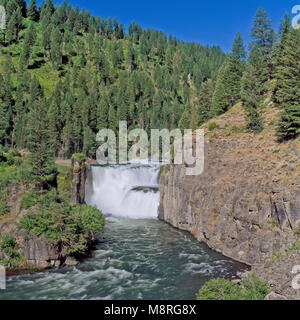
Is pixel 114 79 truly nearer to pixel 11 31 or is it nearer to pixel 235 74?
pixel 11 31

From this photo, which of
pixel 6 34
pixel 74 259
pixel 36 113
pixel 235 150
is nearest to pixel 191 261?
pixel 74 259

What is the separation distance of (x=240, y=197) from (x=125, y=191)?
26635 mm

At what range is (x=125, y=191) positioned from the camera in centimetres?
5031

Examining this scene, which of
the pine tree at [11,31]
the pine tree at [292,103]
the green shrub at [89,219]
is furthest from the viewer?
the pine tree at [11,31]

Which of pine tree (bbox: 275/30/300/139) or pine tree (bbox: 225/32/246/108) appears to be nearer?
pine tree (bbox: 275/30/300/139)

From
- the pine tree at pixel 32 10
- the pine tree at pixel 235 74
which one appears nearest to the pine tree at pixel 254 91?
the pine tree at pixel 235 74

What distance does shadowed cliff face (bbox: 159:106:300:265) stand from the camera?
23078 millimetres

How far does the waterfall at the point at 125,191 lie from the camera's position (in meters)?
44.8

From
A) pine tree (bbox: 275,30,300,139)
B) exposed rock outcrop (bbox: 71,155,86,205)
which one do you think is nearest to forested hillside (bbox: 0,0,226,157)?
exposed rock outcrop (bbox: 71,155,86,205)

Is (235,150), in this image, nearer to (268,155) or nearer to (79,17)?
(268,155)

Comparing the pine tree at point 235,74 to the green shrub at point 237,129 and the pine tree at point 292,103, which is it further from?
the pine tree at point 292,103

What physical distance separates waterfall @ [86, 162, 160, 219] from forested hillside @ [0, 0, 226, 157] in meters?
14.2

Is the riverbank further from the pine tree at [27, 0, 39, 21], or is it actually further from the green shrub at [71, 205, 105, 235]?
the pine tree at [27, 0, 39, 21]

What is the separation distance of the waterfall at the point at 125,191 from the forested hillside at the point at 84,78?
1417 centimetres
